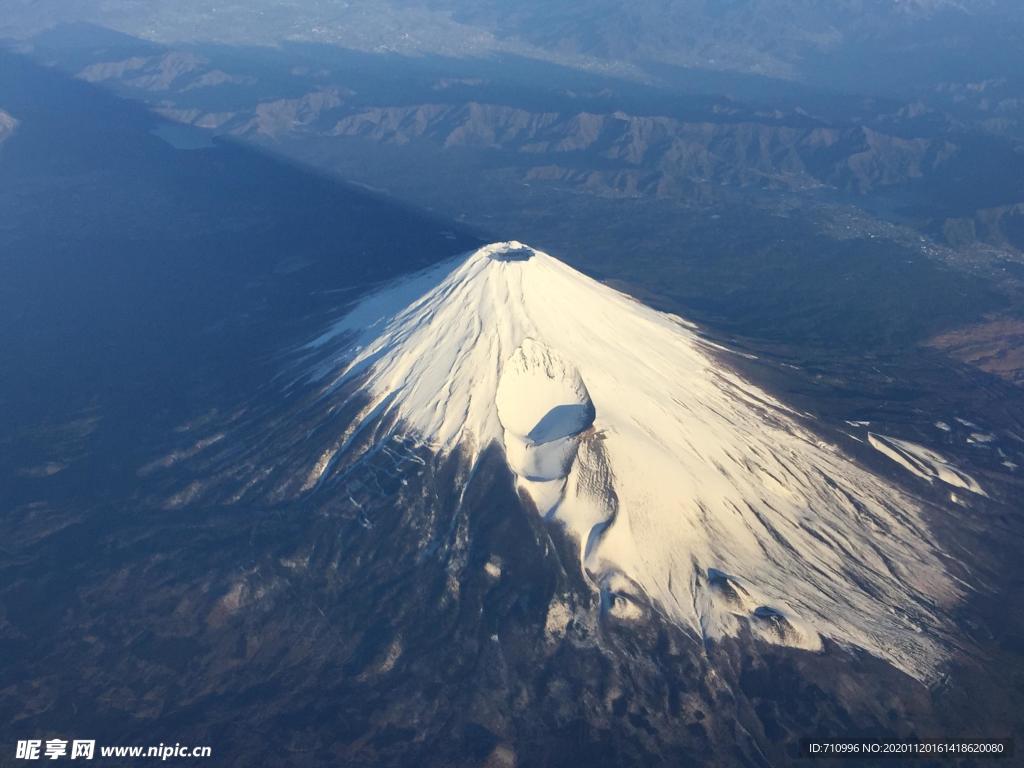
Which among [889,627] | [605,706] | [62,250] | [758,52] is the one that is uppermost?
[758,52]

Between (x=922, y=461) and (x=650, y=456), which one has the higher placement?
(x=650, y=456)

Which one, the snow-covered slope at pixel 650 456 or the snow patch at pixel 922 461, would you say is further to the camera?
the snow patch at pixel 922 461

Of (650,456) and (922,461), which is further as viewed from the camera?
(922,461)

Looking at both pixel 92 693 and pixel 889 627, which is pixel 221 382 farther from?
pixel 889 627

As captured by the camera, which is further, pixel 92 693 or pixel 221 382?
pixel 221 382

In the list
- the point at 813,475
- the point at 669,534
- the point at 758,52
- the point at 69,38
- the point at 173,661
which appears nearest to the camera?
the point at 173,661

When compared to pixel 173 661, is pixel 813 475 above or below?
above

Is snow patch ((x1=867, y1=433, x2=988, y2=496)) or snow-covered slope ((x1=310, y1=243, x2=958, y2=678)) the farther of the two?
snow patch ((x1=867, y1=433, x2=988, y2=496))

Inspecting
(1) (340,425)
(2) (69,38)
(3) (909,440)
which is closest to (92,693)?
(1) (340,425)
